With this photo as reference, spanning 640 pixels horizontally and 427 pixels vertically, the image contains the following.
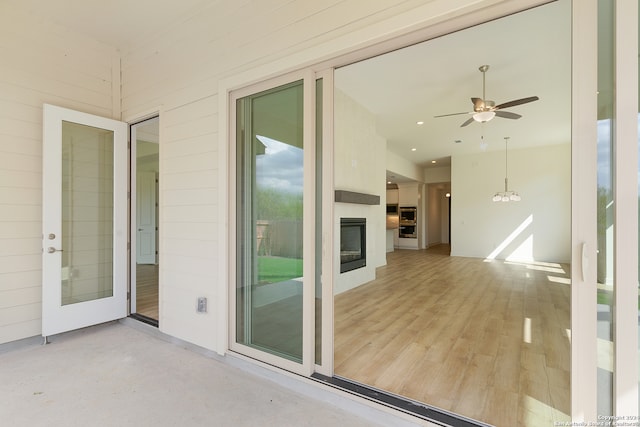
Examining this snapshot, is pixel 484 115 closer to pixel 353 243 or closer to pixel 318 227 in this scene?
pixel 353 243

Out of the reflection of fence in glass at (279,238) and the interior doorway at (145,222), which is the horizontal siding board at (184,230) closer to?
the reflection of fence in glass at (279,238)

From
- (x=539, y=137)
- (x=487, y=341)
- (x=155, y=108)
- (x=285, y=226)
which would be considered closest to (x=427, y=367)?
(x=487, y=341)

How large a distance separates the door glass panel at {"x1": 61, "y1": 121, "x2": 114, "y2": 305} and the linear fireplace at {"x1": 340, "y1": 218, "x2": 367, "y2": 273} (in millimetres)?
3283

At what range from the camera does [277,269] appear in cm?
249

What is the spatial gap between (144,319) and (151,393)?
163cm

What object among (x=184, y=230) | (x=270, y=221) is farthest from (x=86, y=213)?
(x=270, y=221)

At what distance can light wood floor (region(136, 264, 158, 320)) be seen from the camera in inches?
154

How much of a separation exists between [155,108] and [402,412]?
3670 mm

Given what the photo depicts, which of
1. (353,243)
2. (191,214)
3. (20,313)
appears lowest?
(20,313)

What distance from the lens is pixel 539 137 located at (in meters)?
7.48

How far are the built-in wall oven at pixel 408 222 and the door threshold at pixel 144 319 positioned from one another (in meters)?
9.78

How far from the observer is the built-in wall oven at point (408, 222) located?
11414 mm

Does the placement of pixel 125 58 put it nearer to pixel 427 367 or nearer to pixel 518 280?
pixel 427 367

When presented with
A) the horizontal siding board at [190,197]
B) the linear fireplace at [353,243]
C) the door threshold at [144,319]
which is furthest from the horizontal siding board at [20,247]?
the linear fireplace at [353,243]
